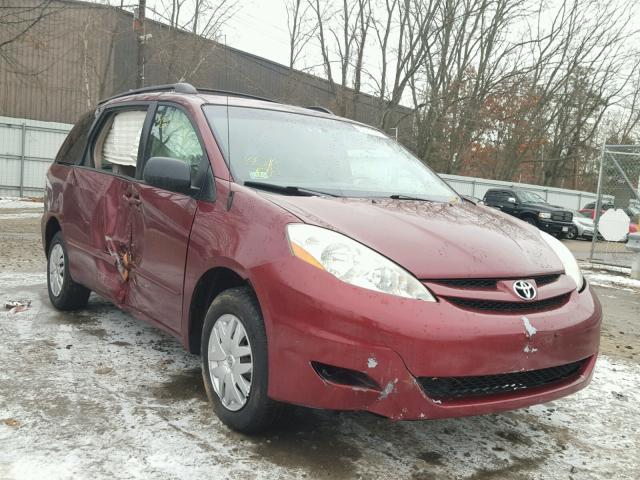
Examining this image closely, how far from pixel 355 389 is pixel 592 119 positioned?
137 feet

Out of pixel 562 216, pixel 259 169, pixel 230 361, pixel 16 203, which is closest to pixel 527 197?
pixel 562 216

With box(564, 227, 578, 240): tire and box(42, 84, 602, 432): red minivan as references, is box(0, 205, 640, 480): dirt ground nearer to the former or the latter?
box(42, 84, 602, 432): red minivan

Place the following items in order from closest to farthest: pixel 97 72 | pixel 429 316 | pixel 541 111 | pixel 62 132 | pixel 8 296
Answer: pixel 429 316 → pixel 8 296 → pixel 62 132 → pixel 97 72 → pixel 541 111

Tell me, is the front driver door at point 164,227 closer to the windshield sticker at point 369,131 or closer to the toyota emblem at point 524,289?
the windshield sticker at point 369,131

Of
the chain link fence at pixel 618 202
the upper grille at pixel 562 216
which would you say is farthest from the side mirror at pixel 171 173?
the upper grille at pixel 562 216

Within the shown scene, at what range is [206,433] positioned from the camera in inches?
110

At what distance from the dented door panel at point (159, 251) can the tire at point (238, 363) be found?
0.40 m

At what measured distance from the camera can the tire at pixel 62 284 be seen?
4691mm

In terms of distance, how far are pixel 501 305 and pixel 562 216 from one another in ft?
63.7

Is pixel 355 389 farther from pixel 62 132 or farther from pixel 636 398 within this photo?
pixel 62 132

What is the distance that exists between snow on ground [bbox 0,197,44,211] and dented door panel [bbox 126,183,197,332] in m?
13.3

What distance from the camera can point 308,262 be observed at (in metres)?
2.46

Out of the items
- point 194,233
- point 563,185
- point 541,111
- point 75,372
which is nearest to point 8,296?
point 75,372

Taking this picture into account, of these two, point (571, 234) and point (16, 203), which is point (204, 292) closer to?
point (16, 203)
